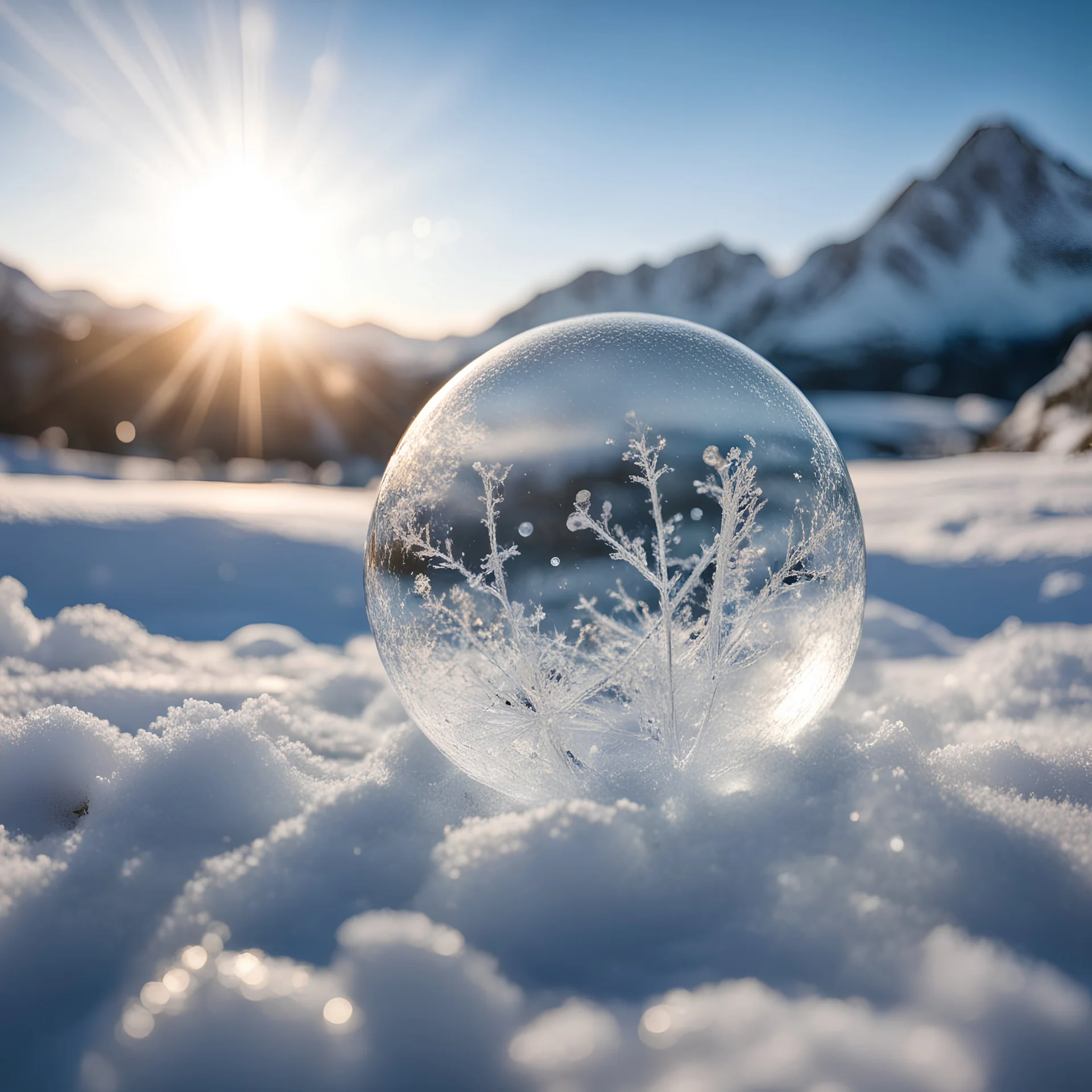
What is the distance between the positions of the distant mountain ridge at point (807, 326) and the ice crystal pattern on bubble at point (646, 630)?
15415 millimetres

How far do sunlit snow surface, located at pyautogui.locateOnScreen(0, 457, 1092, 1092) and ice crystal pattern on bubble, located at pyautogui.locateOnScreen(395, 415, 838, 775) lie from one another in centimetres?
25

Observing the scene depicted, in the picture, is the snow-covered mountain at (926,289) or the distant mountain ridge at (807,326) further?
the snow-covered mountain at (926,289)

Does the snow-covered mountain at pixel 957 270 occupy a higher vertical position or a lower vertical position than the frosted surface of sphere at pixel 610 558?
higher

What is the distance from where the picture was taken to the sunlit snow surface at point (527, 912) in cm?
117

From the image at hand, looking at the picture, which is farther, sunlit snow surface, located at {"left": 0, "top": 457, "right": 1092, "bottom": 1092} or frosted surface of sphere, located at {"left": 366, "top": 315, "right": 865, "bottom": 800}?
frosted surface of sphere, located at {"left": 366, "top": 315, "right": 865, "bottom": 800}

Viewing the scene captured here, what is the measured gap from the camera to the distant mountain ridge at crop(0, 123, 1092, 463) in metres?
23.7

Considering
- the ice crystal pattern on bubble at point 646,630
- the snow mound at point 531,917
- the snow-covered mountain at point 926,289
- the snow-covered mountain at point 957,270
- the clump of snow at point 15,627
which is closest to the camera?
the snow mound at point 531,917

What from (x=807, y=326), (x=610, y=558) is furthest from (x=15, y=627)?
(x=807, y=326)

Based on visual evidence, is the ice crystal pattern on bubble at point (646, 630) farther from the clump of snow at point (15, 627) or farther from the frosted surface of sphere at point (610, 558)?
the clump of snow at point (15, 627)

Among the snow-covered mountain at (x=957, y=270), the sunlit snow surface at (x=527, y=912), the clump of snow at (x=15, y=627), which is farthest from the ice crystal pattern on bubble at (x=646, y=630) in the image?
the snow-covered mountain at (x=957, y=270)

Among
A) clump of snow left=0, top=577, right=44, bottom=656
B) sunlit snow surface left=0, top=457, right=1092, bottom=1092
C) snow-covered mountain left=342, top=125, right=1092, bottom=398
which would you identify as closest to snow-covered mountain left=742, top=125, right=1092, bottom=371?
snow-covered mountain left=342, top=125, right=1092, bottom=398

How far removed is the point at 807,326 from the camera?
8306 centimetres

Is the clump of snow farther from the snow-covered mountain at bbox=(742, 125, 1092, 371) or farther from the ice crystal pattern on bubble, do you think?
the snow-covered mountain at bbox=(742, 125, 1092, 371)

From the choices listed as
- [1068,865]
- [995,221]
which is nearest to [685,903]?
[1068,865]
